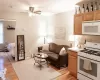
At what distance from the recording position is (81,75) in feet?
10.9

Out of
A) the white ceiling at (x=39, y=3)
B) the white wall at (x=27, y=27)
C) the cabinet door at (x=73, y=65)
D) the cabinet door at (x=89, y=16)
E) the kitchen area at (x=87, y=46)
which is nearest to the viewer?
the kitchen area at (x=87, y=46)

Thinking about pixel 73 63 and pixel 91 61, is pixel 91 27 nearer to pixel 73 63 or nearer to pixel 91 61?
pixel 91 61

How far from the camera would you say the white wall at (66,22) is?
4996mm

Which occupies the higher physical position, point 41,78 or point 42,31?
point 42,31

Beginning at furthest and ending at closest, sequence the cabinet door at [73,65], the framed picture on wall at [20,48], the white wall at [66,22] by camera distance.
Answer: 1. the framed picture on wall at [20,48]
2. the white wall at [66,22]
3. the cabinet door at [73,65]

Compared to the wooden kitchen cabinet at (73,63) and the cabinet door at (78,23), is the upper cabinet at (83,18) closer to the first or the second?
the cabinet door at (78,23)

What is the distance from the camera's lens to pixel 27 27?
6199 mm

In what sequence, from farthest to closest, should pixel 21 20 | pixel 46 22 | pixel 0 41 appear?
1. pixel 0 41
2. pixel 46 22
3. pixel 21 20

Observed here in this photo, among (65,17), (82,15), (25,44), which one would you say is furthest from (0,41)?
(82,15)

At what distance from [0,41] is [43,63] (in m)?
4.88

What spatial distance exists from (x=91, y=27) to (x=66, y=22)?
2230 millimetres

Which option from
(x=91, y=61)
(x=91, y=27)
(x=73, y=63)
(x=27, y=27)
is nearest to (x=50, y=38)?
(x=27, y=27)

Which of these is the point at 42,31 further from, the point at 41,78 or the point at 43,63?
the point at 41,78

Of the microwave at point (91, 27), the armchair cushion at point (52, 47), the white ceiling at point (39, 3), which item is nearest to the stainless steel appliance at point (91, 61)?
the microwave at point (91, 27)
